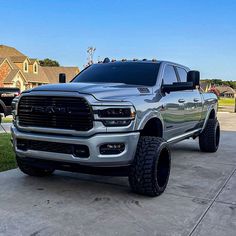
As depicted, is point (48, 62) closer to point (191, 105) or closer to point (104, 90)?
point (191, 105)

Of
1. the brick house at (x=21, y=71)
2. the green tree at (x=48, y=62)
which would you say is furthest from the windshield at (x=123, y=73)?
the green tree at (x=48, y=62)

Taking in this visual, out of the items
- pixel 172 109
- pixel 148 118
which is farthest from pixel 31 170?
pixel 172 109

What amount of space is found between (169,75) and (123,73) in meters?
0.83

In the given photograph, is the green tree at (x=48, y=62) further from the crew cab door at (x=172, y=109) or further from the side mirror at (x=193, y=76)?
the side mirror at (x=193, y=76)

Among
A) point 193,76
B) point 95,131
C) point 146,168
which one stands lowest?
point 146,168

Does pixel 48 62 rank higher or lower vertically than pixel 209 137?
higher

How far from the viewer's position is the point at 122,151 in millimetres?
4398

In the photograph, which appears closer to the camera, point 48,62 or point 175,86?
point 175,86

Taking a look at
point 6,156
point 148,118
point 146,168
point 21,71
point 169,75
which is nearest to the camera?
Answer: point 146,168

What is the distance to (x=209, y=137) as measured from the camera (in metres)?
8.30

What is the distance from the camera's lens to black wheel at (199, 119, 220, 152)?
327 inches

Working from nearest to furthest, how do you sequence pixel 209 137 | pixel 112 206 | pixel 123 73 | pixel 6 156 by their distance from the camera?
pixel 112 206 < pixel 123 73 < pixel 6 156 < pixel 209 137

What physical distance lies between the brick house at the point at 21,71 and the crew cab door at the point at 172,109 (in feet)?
110

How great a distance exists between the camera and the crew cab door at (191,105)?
6.74m
